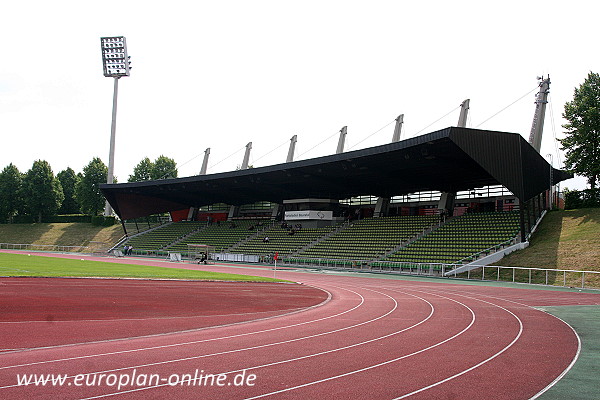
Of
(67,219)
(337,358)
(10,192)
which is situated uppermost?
(10,192)

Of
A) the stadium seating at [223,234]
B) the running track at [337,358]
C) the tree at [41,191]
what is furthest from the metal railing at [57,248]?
the running track at [337,358]

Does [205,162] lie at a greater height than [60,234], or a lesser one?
greater

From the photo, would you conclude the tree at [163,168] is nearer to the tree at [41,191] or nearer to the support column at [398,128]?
the tree at [41,191]

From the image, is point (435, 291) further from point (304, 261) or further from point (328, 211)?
point (328, 211)

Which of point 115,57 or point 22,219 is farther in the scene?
point 22,219

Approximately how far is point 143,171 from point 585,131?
7325cm

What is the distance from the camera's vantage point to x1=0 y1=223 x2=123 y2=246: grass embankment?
6888cm

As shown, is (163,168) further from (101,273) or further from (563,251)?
(563,251)

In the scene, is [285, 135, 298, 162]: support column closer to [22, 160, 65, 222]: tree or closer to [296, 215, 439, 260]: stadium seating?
[296, 215, 439, 260]: stadium seating

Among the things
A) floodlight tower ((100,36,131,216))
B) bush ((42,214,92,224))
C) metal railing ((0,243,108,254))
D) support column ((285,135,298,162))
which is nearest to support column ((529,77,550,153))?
support column ((285,135,298,162))

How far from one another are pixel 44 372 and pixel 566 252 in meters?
31.6

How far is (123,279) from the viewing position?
22.6m

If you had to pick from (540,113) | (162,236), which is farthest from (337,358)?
(162,236)

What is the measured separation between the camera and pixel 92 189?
8394 centimetres
